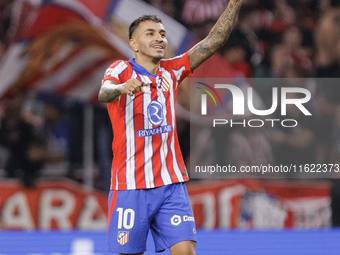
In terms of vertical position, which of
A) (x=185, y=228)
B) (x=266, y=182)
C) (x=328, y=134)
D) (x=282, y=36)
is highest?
(x=282, y=36)

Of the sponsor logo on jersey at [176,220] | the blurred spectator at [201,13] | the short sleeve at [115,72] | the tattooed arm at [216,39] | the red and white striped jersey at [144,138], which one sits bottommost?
the sponsor logo on jersey at [176,220]

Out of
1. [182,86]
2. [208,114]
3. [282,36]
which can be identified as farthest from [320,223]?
[282,36]

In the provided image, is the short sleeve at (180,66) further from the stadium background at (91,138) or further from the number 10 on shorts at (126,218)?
the stadium background at (91,138)

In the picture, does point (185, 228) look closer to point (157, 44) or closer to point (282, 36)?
point (157, 44)

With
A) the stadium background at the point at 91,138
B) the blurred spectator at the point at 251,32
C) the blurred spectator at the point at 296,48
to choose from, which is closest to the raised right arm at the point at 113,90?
the stadium background at the point at 91,138

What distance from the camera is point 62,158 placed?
18.7 ft

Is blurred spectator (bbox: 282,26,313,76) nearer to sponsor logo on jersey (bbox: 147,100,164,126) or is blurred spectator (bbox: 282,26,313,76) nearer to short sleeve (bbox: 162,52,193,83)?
short sleeve (bbox: 162,52,193,83)

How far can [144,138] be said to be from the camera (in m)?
2.64

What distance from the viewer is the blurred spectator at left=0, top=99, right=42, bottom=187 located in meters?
5.55

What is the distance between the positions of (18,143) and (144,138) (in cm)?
340

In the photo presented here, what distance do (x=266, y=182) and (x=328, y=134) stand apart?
2.96 feet

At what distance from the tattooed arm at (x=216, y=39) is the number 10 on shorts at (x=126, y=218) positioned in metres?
0.94

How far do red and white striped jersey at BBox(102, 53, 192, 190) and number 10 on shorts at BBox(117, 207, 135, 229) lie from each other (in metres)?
0.13

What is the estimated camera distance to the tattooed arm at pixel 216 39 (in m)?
2.83
